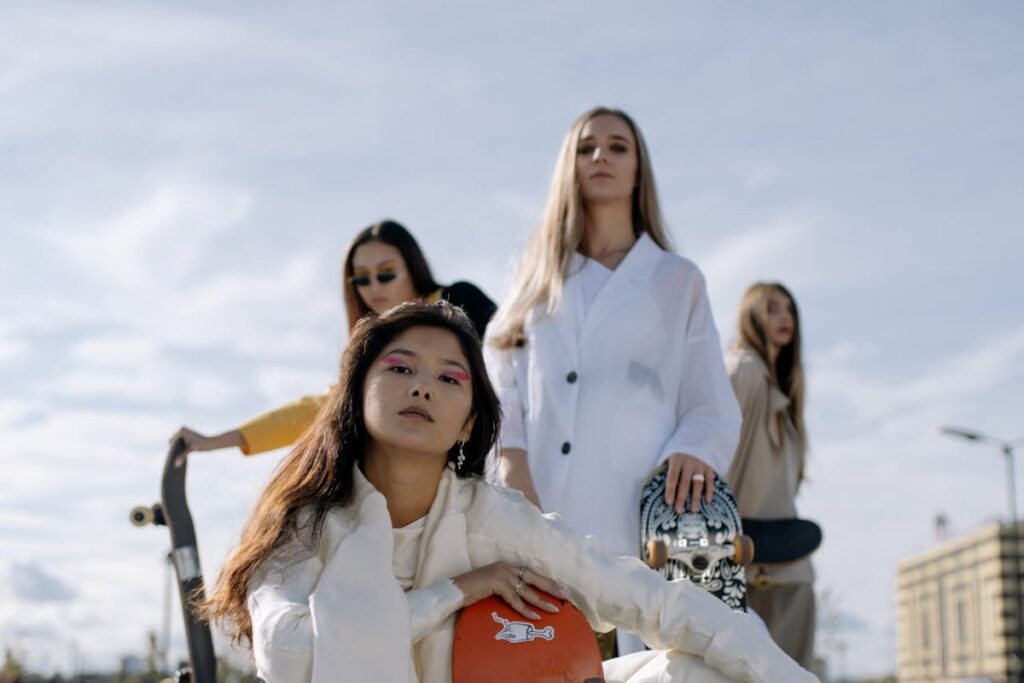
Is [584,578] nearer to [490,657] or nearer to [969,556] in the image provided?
[490,657]

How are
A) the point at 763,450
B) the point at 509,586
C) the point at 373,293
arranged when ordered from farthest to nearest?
1. the point at 763,450
2. the point at 373,293
3. the point at 509,586

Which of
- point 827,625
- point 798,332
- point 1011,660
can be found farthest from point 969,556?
point 798,332

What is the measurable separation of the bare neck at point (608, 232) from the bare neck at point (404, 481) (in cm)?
215

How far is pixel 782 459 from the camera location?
8.12 m

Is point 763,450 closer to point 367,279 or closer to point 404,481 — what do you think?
point 367,279

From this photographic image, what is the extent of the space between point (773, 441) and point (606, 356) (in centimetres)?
272

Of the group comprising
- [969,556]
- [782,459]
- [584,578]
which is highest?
[969,556]

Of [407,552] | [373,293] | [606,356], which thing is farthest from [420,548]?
[373,293]

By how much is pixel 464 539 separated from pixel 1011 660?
88.7 meters

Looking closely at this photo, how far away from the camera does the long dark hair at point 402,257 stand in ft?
21.6

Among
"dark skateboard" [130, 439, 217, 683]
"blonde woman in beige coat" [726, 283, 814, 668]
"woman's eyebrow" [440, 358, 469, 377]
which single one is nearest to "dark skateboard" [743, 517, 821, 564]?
"blonde woman in beige coat" [726, 283, 814, 668]

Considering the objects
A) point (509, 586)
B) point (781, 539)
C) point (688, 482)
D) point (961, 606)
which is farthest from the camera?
point (961, 606)

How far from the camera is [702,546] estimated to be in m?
5.09

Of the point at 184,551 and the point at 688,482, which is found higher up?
the point at 688,482
